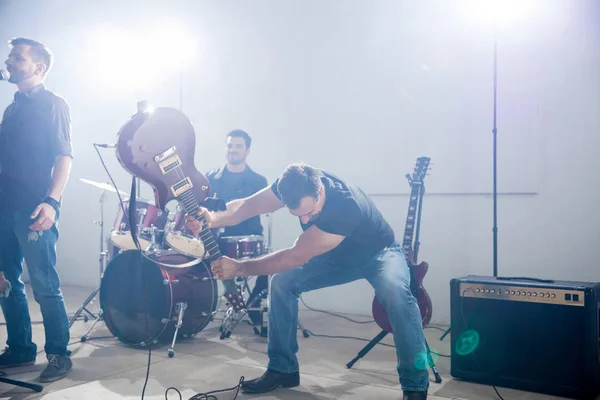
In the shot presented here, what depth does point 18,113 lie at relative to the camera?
2.83 metres

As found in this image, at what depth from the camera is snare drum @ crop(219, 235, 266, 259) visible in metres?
3.64

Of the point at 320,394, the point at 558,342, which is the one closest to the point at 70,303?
the point at 320,394

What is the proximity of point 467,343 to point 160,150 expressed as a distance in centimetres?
181

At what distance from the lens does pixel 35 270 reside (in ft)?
Answer: 8.89

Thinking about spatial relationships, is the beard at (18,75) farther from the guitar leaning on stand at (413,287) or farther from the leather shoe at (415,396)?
the leather shoe at (415,396)

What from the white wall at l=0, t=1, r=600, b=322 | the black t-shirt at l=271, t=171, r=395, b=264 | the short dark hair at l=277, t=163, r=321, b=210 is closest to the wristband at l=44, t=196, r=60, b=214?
the black t-shirt at l=271, t=171, r=395, b=264

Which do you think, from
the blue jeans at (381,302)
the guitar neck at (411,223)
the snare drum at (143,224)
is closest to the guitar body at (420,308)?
the guitar neck at (411,223)

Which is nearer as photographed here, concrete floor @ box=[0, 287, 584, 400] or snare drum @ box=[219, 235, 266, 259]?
concrete floor @ box=[0, 287, 584, 400]

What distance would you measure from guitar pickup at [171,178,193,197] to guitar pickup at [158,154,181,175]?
62 mm

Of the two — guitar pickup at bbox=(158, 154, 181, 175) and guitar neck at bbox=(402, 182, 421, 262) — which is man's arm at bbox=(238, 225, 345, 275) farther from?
guitar neck at bbox=(402, 182, 421, 262)

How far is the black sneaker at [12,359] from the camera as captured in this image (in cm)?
293

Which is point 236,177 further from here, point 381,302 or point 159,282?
point 381,302

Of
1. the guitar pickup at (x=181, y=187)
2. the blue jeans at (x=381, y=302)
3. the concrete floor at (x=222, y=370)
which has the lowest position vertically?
the concrete floor at (x=222, y=370)

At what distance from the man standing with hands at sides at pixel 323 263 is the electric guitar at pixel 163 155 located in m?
0.15
